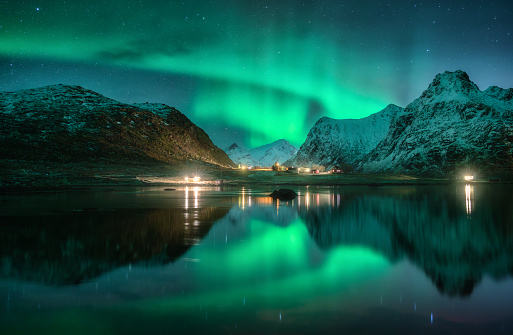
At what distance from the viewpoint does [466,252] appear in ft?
52.7

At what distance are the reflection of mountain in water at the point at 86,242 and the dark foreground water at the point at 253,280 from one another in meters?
0.07

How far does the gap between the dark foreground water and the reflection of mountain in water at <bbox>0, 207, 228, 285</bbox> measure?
0.24ft

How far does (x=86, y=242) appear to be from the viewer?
1792 centimetres

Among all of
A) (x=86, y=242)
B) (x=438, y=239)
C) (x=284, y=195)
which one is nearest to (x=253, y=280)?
(x=86, y=242)

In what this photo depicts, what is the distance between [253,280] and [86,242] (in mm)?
10480

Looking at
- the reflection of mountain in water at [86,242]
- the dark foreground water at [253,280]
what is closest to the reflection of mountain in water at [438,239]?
the dark foreground water at [253,280]

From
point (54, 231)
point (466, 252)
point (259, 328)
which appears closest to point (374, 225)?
point (466, 252)

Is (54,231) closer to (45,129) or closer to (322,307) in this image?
(322,307)

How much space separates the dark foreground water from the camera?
8.31 m

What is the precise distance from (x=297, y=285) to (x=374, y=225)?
1581cm

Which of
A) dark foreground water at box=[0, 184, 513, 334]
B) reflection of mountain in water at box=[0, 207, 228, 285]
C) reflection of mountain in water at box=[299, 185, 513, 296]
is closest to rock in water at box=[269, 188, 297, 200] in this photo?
reflection of mountain in water at box=[299, 185, 513, 296]

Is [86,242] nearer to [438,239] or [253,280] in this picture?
[253,280]

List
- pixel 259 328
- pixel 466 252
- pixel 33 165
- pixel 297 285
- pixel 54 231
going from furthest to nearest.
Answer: pixel 33 165, pixel 54 231, pixel 466 252, pixel 297 285, pixel 259 328

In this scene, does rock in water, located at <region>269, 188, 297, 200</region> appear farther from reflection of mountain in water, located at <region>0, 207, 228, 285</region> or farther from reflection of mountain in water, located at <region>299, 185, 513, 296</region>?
reflection of mountain in water, located at <region>0, 207, 228, 285</region>
